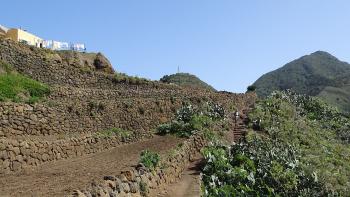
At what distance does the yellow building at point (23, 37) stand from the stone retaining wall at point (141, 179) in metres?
24.2

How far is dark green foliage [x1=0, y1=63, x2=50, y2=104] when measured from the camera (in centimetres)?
2588

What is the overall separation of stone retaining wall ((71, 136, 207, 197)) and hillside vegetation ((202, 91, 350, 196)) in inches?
39.3

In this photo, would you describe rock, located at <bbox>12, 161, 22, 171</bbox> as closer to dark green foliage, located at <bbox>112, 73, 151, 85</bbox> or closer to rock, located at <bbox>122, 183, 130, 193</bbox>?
rock, located at <bbox>122, 183, 130, 193</bbox>

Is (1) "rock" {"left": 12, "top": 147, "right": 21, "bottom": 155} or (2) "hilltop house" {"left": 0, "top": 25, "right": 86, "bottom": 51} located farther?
(2) "hilltop house" {"left": 0, "top": 25, "right": 86, "bottom": 51}

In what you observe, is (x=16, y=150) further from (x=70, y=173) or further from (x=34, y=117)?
(x=34, y=117)

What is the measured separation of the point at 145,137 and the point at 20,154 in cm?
1090

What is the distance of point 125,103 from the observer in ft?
105

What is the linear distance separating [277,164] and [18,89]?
1336 centimetres

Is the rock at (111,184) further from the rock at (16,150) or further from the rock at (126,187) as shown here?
the rock at (16,150)

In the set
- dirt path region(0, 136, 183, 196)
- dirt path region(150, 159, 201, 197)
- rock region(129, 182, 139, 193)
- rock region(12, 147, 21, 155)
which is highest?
rock region(12, 147, 21, 155)

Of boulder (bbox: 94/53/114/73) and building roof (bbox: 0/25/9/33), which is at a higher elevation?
building roof (bbox: 0/25/9/33)

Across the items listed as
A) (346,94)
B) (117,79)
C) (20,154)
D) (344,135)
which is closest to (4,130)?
(20,154)

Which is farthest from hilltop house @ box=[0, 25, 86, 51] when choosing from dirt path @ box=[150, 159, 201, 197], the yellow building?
dirt path @ box=[150, 159, 201, 197]

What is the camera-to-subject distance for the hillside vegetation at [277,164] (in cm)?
1952
